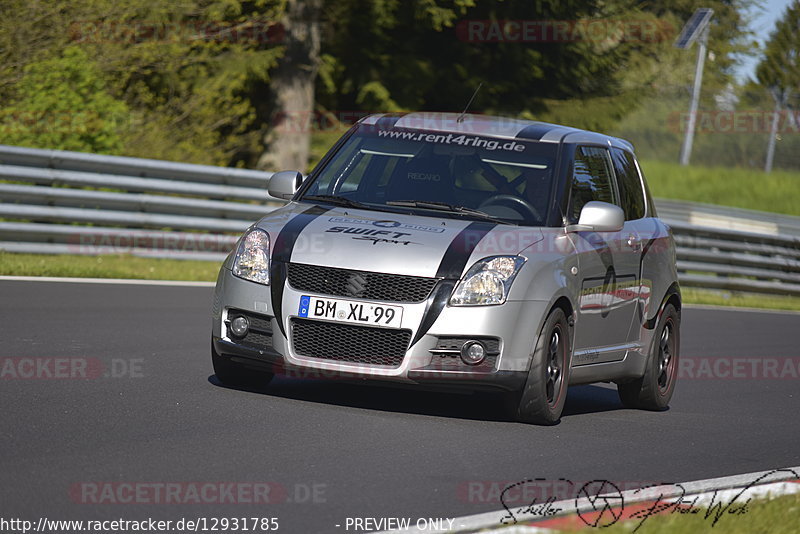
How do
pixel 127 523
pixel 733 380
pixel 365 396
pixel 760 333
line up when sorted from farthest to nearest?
pixel 760 333 < pixel 733 380 < pixel 365 396 < pixel 127 523

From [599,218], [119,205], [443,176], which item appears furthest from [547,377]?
[119,205]

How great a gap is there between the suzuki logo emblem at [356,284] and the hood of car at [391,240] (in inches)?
2.4

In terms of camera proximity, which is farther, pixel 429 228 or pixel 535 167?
pixel 535 167

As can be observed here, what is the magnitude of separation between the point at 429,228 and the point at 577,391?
302 cm

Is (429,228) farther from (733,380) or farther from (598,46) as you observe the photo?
(598,46)

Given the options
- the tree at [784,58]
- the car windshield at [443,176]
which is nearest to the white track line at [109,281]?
the car windshield at [443,176]

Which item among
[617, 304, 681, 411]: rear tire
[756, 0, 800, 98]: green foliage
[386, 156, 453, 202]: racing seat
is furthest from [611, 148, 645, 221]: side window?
[756, 0, 800, 98]: green foliage

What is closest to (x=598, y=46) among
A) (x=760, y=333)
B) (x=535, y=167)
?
(x=760, y=333)

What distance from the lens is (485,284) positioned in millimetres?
7773

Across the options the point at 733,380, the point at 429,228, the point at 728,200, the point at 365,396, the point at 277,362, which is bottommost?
the point at 728,200

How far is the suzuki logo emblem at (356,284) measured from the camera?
774cm

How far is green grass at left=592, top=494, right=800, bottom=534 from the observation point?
5.57 metres

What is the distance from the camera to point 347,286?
7762mm

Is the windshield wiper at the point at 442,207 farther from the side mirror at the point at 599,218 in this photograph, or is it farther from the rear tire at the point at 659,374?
the rear tire at the point at 659,374
